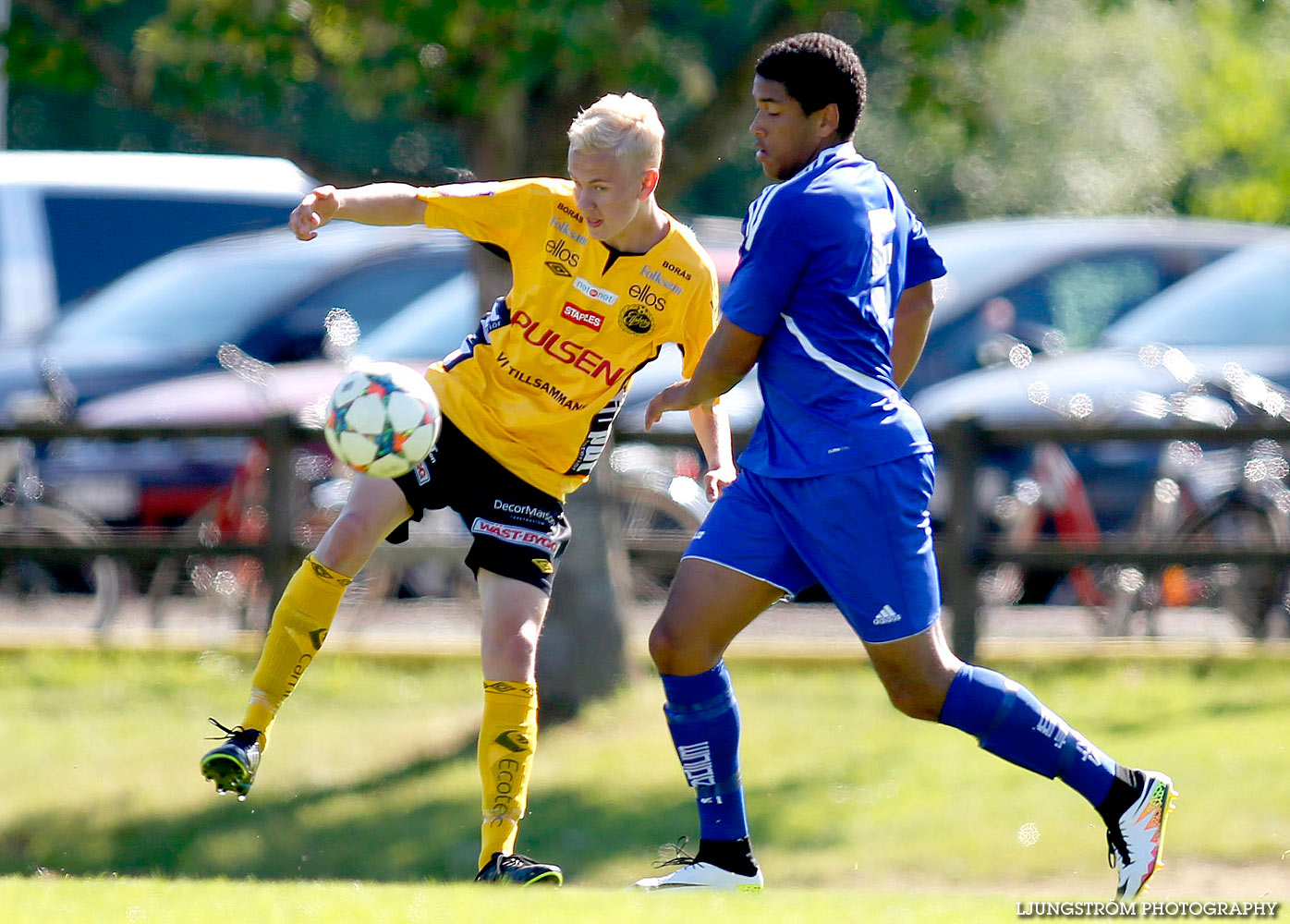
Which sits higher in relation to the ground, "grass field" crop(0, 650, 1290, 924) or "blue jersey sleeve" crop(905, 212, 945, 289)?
"blue jersey sleeve" crop(905, 212, 945, 289)

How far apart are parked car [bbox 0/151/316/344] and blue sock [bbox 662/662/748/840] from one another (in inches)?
415

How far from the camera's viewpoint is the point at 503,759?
500 cm

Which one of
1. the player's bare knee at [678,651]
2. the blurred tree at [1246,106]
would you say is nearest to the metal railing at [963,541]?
the player's bare knee at [678,651]

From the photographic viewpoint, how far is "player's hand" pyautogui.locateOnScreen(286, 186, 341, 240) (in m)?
4.71

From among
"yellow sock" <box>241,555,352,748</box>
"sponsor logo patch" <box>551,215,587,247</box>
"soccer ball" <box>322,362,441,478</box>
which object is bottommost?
"yellow sock" <box>241,555,352,748</box>

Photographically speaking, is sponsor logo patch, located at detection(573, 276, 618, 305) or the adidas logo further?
sponsor logo patch, located at detection(573, 276, 618, 305)

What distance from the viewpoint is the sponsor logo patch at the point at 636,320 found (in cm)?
500

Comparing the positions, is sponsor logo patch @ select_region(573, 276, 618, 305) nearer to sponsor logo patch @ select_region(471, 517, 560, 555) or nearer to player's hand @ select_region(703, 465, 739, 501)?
player's hand @ select_region(703, 465, 739, 501)

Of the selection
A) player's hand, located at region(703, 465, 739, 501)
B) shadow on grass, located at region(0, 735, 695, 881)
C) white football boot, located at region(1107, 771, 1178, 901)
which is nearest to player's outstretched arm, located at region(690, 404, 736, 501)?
player's hand, located at region(703, 465, 739, 501)

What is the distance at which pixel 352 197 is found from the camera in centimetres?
484

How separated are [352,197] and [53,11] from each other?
196 inches

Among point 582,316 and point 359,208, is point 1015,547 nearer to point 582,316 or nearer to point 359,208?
point 582,316

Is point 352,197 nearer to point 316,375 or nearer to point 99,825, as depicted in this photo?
point 99,825

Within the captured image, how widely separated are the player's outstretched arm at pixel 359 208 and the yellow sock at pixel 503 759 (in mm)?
1366
